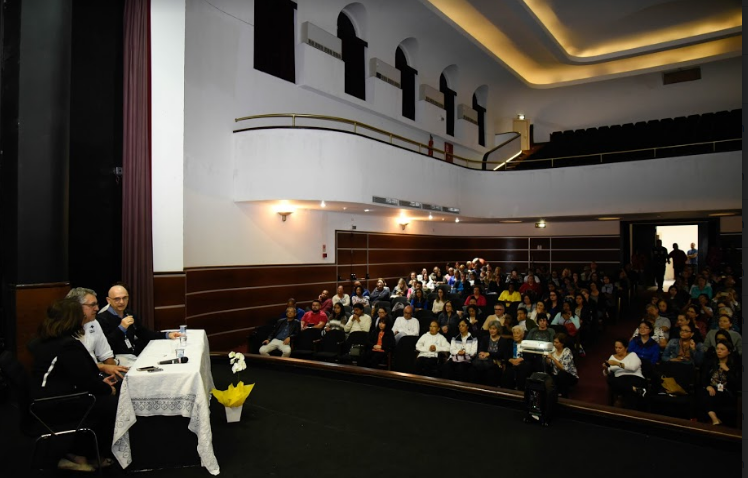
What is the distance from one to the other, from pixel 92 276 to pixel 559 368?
544cm

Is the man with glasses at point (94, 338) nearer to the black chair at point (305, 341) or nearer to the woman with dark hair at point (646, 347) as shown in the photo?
the black chair at point (305, 341)

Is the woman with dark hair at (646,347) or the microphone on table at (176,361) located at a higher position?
the microphone on table at (176,361)

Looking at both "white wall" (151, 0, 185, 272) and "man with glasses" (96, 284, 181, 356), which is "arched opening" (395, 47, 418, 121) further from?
"man with glasses" (96, 284, 181, 356)

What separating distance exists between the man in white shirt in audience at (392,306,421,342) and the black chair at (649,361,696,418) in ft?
9.87

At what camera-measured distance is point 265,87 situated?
28.4 feet

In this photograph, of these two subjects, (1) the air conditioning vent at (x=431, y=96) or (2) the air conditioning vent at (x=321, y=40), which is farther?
(1) the air conditioning vent at (x=431, y=96)

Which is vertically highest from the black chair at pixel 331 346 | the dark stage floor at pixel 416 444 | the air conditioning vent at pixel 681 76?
the air conditioning vent at pixel 681 76

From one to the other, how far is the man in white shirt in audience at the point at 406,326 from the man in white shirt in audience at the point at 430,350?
2.45 ft

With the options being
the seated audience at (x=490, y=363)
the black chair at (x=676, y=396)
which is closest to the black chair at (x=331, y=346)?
the seated audience at (x=490, y=363)

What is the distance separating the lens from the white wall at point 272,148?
289 inches

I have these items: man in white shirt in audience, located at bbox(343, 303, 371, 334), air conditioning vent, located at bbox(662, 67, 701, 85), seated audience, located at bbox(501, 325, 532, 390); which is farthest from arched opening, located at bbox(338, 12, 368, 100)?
air conditioning vent, located at bbox(662, 67, 701, 85)

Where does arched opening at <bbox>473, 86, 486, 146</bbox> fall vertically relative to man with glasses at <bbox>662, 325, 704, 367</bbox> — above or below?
above

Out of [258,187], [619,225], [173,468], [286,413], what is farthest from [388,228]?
[173,468]

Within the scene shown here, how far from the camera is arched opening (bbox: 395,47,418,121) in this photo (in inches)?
489
